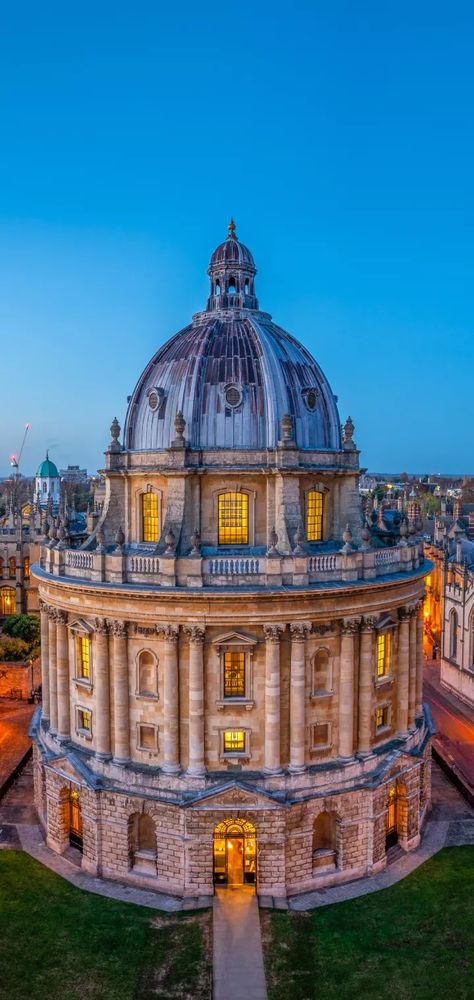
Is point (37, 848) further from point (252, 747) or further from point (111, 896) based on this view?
point (252, 747)

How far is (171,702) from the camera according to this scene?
3278 centimetres

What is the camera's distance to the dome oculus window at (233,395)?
3597 cm

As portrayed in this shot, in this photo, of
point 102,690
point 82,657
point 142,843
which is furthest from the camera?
point 82,657

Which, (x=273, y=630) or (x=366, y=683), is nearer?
(x=273, y=630)

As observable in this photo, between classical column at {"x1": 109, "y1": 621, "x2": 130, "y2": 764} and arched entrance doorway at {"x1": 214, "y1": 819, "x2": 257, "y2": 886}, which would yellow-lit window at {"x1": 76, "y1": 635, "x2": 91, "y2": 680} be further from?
arched entrance doorway at {"x1": 214, "y1": 819, "x2": 257, "y2": 886}

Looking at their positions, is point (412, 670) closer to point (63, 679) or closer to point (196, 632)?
point (196, 632)

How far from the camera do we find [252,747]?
109 ft

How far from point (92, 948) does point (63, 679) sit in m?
12.7

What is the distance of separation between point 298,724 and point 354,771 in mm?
4303

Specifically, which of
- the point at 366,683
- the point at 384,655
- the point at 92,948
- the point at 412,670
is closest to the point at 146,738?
the point at 92,948

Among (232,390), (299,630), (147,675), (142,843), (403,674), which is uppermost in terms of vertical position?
(232,390)

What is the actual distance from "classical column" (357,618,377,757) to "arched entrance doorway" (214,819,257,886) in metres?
7.10

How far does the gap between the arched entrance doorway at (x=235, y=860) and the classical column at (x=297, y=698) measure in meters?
4.37

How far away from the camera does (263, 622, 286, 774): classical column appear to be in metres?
32.1
